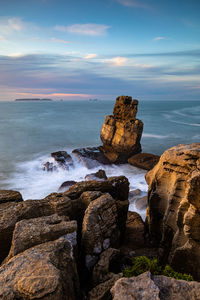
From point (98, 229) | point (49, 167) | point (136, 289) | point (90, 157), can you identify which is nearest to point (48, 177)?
point (49, 167)

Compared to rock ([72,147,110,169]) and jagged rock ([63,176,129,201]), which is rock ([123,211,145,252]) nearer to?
jagged rock ([63,176,129,201])

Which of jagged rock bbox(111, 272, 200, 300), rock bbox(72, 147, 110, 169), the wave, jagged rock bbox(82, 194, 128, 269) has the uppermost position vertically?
jagged rock bbox(111, 272, 200, 300)

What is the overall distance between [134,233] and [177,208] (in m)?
5.00

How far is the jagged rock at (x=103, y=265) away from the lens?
9203 mm

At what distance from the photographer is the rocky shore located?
647 cm

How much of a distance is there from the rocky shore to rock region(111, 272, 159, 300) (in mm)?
26

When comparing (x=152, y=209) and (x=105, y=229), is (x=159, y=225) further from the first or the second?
(x=105, y=229)

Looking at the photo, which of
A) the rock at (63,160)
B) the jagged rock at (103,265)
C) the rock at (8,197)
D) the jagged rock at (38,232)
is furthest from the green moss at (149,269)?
the rock at (63,160)

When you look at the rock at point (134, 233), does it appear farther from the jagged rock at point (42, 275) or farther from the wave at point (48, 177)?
the wave at point (48, 177)

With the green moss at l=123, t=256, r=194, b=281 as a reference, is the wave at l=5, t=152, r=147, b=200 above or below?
below

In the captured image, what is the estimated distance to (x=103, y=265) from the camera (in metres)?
9.44

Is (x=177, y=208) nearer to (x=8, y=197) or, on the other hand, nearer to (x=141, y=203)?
(x=8, y=197)

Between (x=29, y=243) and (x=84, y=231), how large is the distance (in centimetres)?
264

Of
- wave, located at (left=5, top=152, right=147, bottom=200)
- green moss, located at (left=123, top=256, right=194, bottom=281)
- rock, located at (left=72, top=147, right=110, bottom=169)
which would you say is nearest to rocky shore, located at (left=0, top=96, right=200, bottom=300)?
green moss, located at (left=123, top=256, right=194, bottom=281)
